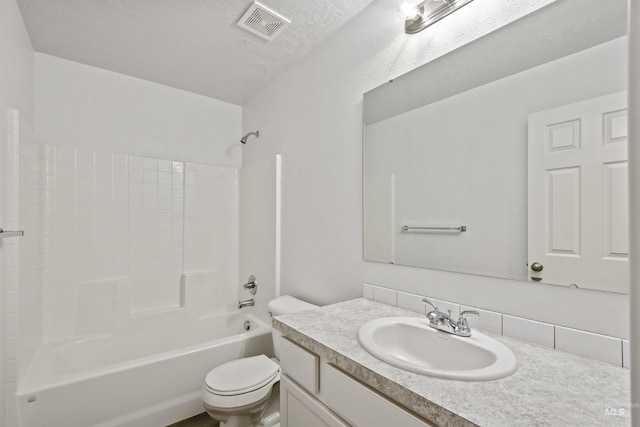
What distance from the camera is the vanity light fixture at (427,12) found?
1188 millimetres

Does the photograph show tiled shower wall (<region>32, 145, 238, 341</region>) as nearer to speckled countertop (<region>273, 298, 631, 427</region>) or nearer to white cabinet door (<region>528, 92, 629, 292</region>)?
speckled countertop (<region>273, 298, 631, 427</region>)

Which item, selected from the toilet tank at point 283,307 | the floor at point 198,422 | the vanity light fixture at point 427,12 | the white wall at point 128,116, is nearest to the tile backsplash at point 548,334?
the toilet tank at point 283,307

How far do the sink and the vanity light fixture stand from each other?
125 centimetres

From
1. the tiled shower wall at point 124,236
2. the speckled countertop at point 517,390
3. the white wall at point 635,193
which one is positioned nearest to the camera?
the white wall at point 635,193

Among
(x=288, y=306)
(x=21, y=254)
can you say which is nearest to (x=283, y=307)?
(x=288, y=306)

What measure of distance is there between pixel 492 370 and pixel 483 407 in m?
0.16

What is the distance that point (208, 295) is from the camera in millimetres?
2615

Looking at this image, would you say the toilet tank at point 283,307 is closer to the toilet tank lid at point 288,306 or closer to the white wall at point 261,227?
the toilet tank lid at point 288,306

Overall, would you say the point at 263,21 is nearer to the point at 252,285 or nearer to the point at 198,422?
the point at 252,285

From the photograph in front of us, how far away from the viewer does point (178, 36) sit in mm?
1821

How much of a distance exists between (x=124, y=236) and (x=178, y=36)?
4.93ft

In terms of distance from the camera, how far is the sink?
0.75 m

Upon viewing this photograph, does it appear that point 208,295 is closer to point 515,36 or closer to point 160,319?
point 160,319

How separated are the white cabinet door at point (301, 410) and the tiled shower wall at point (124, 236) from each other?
1713 millimetres
